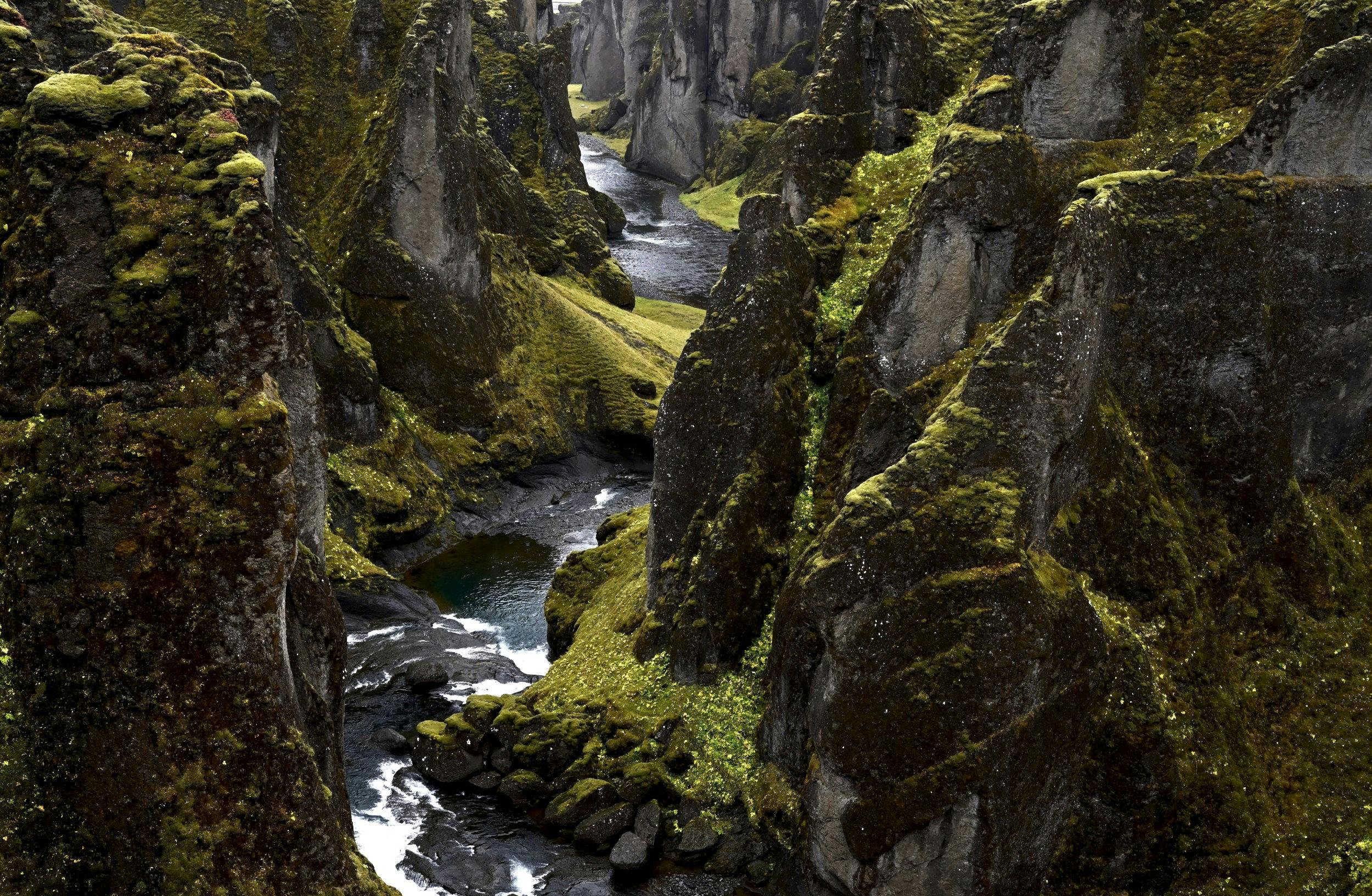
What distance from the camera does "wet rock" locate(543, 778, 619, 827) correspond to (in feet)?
95.8

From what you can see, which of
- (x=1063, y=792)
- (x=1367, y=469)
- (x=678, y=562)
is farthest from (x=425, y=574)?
(x=1367, y=469)

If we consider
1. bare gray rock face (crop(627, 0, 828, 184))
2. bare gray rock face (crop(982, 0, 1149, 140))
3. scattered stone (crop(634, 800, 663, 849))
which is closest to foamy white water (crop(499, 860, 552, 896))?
scattered stone (crop(634, 800, 663, 849))

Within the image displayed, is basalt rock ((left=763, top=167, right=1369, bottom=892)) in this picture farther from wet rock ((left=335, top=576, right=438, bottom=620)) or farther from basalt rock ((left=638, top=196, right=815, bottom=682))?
wet rock ((left=335, top=576, right=438, bottom=620))

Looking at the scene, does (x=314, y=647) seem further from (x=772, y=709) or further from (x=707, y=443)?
(x=707, y=443)

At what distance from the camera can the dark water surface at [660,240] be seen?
93812 mm

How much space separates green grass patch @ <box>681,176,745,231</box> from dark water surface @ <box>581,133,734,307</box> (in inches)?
34.7

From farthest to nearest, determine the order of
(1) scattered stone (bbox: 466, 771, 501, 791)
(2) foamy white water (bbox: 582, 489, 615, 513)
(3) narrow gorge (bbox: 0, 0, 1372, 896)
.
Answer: (2) foamy white water (bbox: 582, 489, 615, 513) → (1) scattered stone (bbox: 466, 771, 501, 791) → (3) narrow gorge (bbox: 0, 0, 1372, 896)

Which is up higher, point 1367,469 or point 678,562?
point 1367,469

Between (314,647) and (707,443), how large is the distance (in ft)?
49.6

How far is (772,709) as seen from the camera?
27.8 meters

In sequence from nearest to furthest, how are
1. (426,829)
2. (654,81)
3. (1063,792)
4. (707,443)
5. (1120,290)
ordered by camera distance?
(1063,792)
(1120,290)
(426,829)
(707,443)
(654,81)

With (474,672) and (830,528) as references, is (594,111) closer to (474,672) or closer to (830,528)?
(474,672)

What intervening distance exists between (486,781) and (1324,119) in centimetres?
2713

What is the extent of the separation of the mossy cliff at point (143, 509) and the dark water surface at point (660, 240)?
63429 mm
